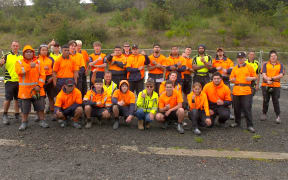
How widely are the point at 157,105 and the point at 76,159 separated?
2.51 meters

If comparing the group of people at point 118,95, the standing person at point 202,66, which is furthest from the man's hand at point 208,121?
the standing person at point 202,66

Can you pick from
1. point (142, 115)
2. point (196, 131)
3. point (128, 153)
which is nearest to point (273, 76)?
point (196, 131)

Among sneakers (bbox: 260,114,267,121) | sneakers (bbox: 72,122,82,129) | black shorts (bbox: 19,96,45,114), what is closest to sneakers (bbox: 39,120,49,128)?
black shorts (bbox: 19,96,45,114)

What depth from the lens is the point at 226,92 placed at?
6367 millimetres

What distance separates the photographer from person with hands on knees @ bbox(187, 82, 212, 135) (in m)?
6.01

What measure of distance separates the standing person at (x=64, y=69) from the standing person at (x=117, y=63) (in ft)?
3.91

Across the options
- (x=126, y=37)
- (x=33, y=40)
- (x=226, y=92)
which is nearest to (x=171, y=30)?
(x=126, y=37)

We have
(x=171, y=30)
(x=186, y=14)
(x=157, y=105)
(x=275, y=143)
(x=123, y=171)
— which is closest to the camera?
(x=123, y=171)

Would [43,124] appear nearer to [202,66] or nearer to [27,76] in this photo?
[27,76]

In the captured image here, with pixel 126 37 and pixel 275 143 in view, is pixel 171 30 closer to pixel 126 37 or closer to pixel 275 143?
pixel 126 37

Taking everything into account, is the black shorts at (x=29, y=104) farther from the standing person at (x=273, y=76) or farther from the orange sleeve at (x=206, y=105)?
the standing person at (x=273, y=76)

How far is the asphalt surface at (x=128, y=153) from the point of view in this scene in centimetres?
405

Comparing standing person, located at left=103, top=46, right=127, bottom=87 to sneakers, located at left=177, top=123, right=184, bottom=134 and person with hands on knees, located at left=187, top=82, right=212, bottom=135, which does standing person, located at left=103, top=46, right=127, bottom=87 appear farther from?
sneakers, located at left=177, top=123, right=184, bottom=134

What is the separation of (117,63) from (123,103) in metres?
1.62
